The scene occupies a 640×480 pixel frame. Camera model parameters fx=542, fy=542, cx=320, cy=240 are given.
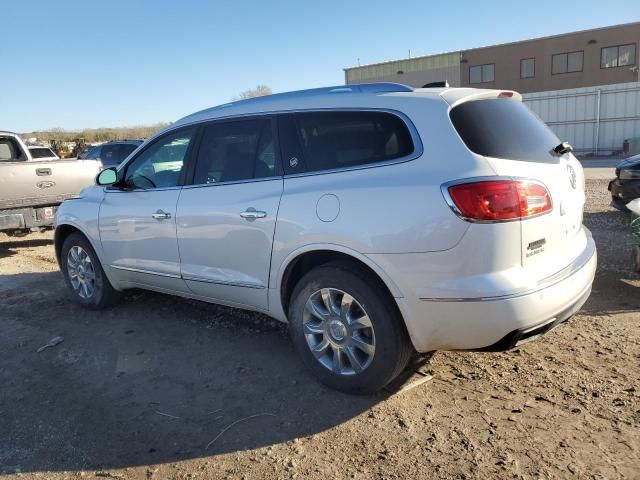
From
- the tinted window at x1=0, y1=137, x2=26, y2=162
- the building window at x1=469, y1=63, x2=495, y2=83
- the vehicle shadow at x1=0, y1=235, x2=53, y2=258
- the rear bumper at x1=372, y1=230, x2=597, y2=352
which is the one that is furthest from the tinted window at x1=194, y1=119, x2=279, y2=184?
the building window at x1=469, y1=63, x2=495, y2=83

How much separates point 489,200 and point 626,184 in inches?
257

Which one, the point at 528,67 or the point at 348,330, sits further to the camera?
the point at 528,67

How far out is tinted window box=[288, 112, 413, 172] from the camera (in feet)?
10.5

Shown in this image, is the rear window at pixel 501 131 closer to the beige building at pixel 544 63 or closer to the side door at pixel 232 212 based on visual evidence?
the side door at pixel 232 212

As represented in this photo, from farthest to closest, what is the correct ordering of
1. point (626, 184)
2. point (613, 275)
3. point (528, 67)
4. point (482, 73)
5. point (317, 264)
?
point (482, 73) → point (528, 67) → point (626, 184) → point (613, 275) → point (317, 264)

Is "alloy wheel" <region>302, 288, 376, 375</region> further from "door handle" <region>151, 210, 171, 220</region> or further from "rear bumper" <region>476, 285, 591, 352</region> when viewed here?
"door handle" <region>151, 210, 171, 220</region>

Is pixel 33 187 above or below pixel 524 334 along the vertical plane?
above

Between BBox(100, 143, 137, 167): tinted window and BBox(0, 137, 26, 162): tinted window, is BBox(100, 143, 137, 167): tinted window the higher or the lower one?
the lower one

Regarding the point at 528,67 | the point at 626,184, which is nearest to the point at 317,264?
the point at 626,184

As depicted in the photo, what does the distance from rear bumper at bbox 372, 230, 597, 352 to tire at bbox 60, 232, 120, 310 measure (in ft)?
11.1

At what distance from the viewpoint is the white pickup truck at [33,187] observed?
8094mm

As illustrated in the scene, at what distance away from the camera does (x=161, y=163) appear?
468cm

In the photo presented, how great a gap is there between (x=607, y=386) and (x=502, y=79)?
1628 inches

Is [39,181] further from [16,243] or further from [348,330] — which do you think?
[348,330]
